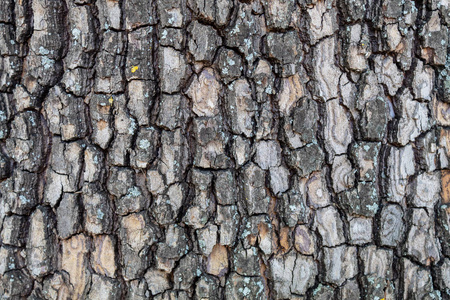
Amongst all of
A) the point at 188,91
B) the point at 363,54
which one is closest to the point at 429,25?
the point at 363,54

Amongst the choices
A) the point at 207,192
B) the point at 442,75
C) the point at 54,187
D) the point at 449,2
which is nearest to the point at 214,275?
the point at 207,192

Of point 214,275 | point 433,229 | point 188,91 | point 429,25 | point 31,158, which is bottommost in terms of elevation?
Answer: point 214,275

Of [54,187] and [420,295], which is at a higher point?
[54,187]

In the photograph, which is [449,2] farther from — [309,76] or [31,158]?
[31,158]

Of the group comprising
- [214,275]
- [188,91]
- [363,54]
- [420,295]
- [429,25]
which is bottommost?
[420,295]

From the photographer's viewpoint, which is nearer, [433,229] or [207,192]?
[207,192]

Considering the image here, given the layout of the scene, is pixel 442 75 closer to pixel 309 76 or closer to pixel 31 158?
pixel 309 76
